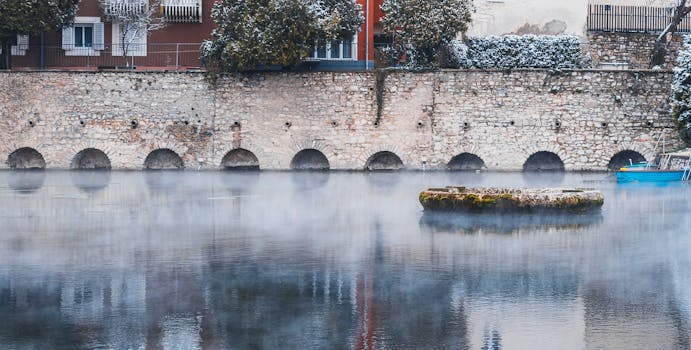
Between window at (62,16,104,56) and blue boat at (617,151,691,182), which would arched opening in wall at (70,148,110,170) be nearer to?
window at (62,16,104,56)

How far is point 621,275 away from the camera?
16812 millimetres

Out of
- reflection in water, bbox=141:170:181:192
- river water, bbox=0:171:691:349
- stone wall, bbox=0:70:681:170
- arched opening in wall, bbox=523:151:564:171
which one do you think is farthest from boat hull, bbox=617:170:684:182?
reflection in water, bbox=141:170:181:192

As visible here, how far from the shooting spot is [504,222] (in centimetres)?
2294

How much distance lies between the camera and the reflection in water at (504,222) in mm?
21891

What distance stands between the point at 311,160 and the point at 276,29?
16.0 feet

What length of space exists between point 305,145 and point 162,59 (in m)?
6.48

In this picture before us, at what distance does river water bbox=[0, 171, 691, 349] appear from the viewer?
1305 cm

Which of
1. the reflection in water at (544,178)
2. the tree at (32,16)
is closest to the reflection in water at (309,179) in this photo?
the reflection in water at (544,178)

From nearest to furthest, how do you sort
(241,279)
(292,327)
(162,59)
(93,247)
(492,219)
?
(292,327)
(241,279)
(93,247)
(492,219)
(162,59)

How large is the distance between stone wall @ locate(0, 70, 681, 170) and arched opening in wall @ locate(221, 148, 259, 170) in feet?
0.27

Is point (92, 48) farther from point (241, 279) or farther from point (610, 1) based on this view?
point (241, 279)

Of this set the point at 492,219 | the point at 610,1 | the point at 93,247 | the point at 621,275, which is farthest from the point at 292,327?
the point at 610,1

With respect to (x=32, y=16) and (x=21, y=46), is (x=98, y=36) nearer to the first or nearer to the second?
(x=21, y=46)

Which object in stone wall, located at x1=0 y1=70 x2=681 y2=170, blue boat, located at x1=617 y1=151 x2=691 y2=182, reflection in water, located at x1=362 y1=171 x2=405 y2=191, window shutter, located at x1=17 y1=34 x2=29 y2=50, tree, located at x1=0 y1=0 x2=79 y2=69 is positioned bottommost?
reflection in water, located at x1=362 y1=171 x2=405 y2=191
